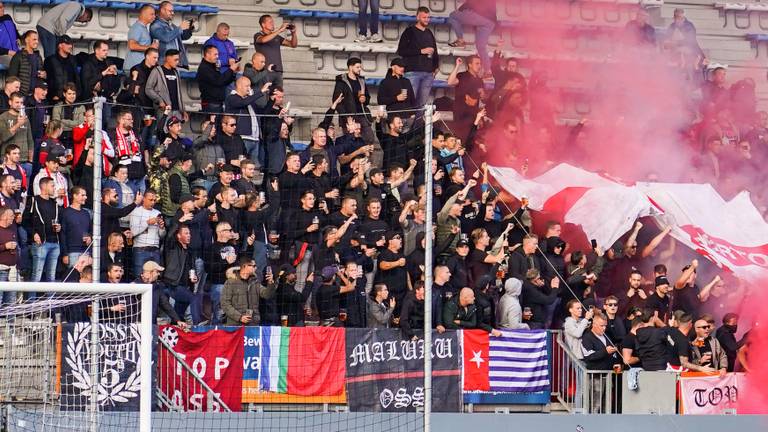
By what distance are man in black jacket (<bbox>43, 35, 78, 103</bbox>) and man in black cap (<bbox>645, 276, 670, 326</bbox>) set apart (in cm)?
709

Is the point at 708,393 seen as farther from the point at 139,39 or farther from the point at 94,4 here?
the point at 94,4

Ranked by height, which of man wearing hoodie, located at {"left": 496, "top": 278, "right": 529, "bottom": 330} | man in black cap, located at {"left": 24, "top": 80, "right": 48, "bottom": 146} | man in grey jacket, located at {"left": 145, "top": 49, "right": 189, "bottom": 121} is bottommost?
man wearing hoodie, located at {"left": 496, "top": 278, "right": 529, "bottom": 330}

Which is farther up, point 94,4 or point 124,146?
point 94,4

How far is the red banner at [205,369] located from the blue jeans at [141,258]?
81 centimetres

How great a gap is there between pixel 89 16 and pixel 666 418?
27.0 feet

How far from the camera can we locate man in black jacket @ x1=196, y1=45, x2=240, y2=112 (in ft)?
62.2

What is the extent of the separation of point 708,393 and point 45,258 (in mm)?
Result: 7376

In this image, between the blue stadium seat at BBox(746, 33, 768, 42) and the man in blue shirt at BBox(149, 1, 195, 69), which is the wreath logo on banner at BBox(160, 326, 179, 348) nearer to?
the man in blue shirt at BBox(149, 1, 195, 69)

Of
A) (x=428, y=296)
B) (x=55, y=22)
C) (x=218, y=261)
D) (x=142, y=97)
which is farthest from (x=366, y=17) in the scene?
(x=428, y=296)

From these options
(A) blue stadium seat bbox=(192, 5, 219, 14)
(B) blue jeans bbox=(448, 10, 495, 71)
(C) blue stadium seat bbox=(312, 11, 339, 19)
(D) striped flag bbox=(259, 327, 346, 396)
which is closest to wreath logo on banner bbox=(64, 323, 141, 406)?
(D) striped flag bbox=(259, 327, 346, 396)

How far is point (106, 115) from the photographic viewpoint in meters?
17.8

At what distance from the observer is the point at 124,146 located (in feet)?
56.2

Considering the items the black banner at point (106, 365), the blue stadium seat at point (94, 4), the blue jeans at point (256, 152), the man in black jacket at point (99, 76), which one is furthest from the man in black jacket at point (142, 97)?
the black banner at point (106, 365)

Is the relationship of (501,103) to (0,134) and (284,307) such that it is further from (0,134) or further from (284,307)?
(0,134)
